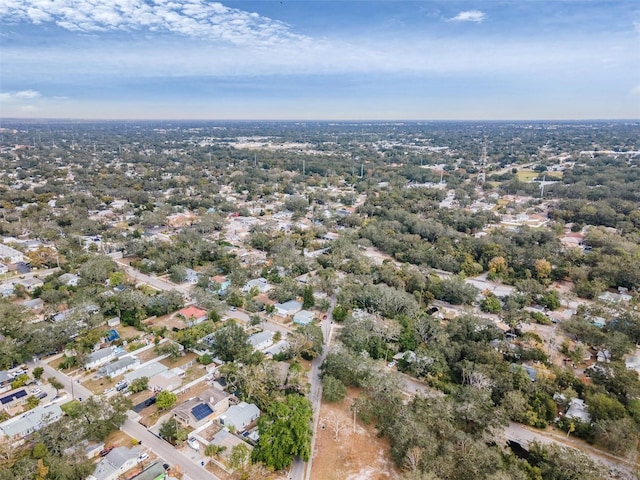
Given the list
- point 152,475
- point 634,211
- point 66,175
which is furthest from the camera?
point 66,175

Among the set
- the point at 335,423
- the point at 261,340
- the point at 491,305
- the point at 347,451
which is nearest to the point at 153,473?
the point at 347,451

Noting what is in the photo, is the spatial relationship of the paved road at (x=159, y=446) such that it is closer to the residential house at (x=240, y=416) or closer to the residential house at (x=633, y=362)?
the residential house at (x=240, y=416)

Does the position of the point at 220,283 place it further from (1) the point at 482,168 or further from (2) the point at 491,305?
(1) the point at 482,168

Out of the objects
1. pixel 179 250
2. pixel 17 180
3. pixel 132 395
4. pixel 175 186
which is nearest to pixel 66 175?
pixel 17 180

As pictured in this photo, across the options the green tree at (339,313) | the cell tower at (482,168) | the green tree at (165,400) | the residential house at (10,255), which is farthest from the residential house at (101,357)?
the cell tower at (482,168)

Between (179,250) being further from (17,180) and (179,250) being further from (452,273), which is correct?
(17,180)

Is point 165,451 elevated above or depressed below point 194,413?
below
